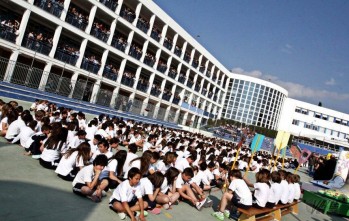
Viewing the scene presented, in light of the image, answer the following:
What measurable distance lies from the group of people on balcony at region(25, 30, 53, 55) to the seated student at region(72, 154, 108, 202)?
68.5ft

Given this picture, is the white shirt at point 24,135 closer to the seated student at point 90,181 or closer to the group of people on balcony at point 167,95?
the seated student at point 90,181

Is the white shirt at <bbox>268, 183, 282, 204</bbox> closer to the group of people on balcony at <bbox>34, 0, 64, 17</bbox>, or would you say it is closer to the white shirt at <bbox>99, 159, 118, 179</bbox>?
the white shirt at <bbox>99, 159, 118, 179</bbox>

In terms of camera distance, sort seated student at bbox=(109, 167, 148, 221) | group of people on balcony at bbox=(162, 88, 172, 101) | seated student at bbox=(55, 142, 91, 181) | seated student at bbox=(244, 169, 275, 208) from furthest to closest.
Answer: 1. group of people on balcony at bbox=(162, 88, 172, 101)
2. seated student at bbox=(244, 169, 275, 208)
3. seated student at bbox=(55, 142, 91, 181)
4. seated student at bbox=(109, 167, 148, 221)

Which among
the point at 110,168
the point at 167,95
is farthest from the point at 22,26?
the point at 167,95

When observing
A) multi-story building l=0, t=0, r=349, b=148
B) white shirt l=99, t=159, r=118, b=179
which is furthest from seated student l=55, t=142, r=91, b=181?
multi-story building l=0, t=0, r=349, b=148

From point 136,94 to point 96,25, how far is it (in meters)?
10.5

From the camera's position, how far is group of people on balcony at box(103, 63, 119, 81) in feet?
102

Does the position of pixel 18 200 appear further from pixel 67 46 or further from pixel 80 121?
pixel 67 46

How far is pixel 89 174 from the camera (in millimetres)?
6270

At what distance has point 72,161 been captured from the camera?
22.8ft

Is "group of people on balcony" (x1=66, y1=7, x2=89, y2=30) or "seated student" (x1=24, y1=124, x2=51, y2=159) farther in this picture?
"group of people on balcony" (x1=66, y1=7, x2=89, y2=30)

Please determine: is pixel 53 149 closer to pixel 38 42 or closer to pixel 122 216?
pixel 122 216

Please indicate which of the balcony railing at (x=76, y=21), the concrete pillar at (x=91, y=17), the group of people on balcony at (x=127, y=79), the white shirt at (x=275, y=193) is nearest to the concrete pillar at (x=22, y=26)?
the balcony railing at (x=76, y=21)

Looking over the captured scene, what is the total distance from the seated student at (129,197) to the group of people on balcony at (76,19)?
23.9 metres
